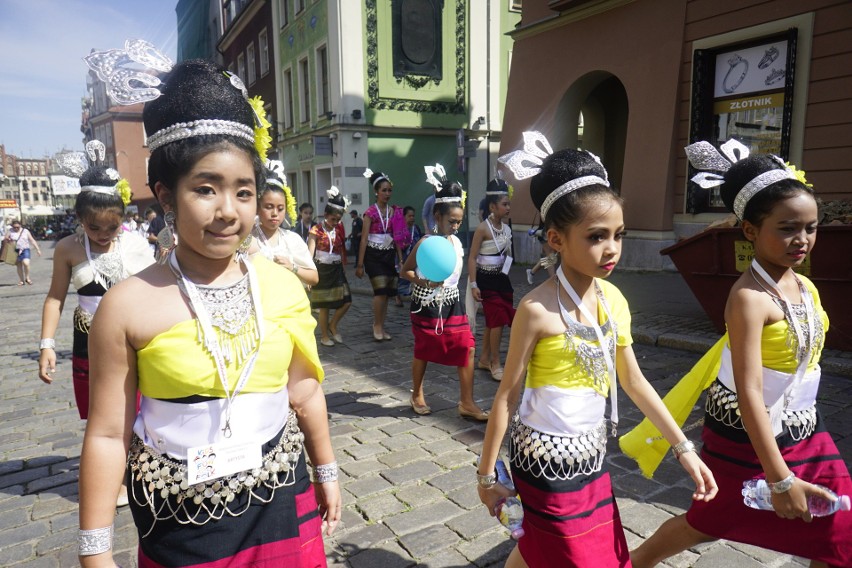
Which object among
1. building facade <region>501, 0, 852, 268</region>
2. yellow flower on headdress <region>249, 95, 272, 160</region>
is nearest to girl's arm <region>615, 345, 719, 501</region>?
yellow flower on headdress <region>249, 95, 272, 160</region>

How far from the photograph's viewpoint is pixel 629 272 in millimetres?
11711

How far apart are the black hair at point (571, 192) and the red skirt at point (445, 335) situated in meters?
2.73

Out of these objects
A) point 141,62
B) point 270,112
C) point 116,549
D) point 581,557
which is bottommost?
point 116,549

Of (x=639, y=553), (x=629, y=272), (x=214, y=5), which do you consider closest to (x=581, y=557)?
(x=639, y=553)

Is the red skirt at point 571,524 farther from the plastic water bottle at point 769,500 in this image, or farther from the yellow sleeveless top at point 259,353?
the yellow sleeveless top at point 259,353

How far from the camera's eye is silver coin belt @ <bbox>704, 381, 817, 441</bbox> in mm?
2309

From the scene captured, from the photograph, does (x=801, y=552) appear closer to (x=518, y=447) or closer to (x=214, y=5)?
(x=518, y=447)

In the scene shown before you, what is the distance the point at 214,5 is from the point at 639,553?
38646mm

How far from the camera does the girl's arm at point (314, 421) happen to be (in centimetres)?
186

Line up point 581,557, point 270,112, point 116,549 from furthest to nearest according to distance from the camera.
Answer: point 270,112
point 116,549
point 581,557

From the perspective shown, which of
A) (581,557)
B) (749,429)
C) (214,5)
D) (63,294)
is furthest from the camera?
(214,5)

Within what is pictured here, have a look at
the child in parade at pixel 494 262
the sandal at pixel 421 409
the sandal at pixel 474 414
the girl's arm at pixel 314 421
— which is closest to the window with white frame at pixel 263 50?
the child in parade at pixel 494 262

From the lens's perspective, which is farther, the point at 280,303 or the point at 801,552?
the point at 801,552

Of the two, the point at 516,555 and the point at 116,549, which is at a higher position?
the point at 516,555
